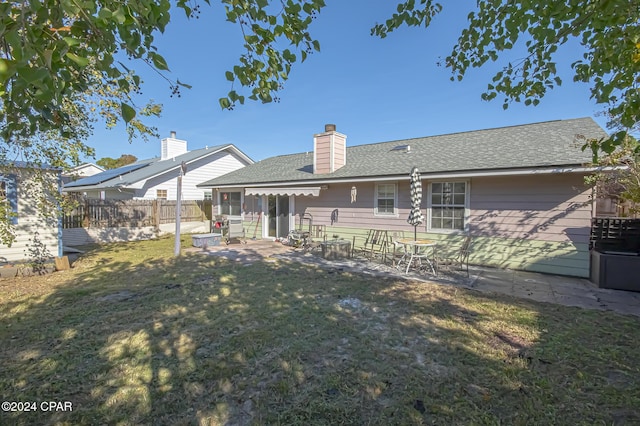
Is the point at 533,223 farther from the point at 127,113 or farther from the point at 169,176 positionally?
the point at 169,176

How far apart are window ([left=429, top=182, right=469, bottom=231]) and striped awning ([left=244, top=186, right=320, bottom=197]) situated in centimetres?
463

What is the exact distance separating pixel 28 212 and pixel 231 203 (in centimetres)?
928

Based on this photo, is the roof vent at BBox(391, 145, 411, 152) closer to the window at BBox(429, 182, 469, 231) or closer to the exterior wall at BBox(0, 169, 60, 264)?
the window at BBox(429, 182, 469, 231)

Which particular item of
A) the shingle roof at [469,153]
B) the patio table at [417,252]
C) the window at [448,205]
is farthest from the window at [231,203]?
the window at [448,205]

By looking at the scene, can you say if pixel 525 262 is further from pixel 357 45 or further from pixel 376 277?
pixel 357 45

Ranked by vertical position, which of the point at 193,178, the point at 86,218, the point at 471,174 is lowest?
the point at 86,218

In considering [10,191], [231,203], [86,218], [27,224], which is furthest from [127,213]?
[10,191]

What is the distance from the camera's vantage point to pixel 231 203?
1783cm

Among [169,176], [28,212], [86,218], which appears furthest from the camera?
[169,176]

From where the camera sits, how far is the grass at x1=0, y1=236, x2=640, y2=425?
3068mm

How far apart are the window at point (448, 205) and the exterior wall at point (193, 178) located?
16.6 m

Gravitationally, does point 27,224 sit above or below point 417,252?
above

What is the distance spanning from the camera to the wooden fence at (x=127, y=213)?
14.7 m

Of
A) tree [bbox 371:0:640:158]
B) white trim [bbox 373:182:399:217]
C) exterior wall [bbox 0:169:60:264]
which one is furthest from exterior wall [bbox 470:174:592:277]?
exterior wall [bbox 0:169:60:264]
